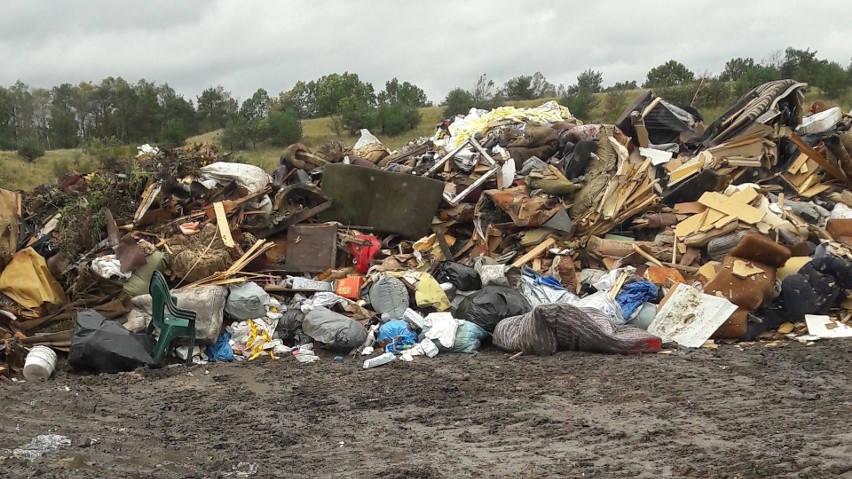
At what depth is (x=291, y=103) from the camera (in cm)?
4919

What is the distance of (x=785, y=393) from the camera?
210 inches

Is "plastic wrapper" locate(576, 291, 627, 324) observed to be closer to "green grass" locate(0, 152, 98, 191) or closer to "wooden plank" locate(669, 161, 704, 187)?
"wooden plank" locate(669, 161, 704, 187)

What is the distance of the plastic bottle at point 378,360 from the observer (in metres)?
6.90

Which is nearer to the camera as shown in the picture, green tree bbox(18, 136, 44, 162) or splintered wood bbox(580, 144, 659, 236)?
splintered wood bbox(580, 144, 659, 236)

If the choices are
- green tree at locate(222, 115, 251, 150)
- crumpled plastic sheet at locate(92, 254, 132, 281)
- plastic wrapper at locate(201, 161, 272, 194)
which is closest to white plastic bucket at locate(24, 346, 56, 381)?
crumpled plastic sheet at locate(92, 254, 132, 281)

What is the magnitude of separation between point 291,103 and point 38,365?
44.2 m

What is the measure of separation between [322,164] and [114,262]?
3591 millimetres

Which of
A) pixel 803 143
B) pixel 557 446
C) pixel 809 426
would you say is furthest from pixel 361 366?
pixel 803 143

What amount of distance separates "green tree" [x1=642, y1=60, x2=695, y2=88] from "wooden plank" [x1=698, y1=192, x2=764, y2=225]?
27.3 m

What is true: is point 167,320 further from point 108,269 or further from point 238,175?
point 238,175

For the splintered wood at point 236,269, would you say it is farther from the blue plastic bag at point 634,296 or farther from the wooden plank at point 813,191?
the wooden plank at point 813,191

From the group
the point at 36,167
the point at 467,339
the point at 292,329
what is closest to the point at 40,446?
the point at 292,329

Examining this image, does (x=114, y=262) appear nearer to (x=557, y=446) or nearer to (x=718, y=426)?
(x=557, y=446)

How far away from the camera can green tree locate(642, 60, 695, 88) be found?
3516cm
